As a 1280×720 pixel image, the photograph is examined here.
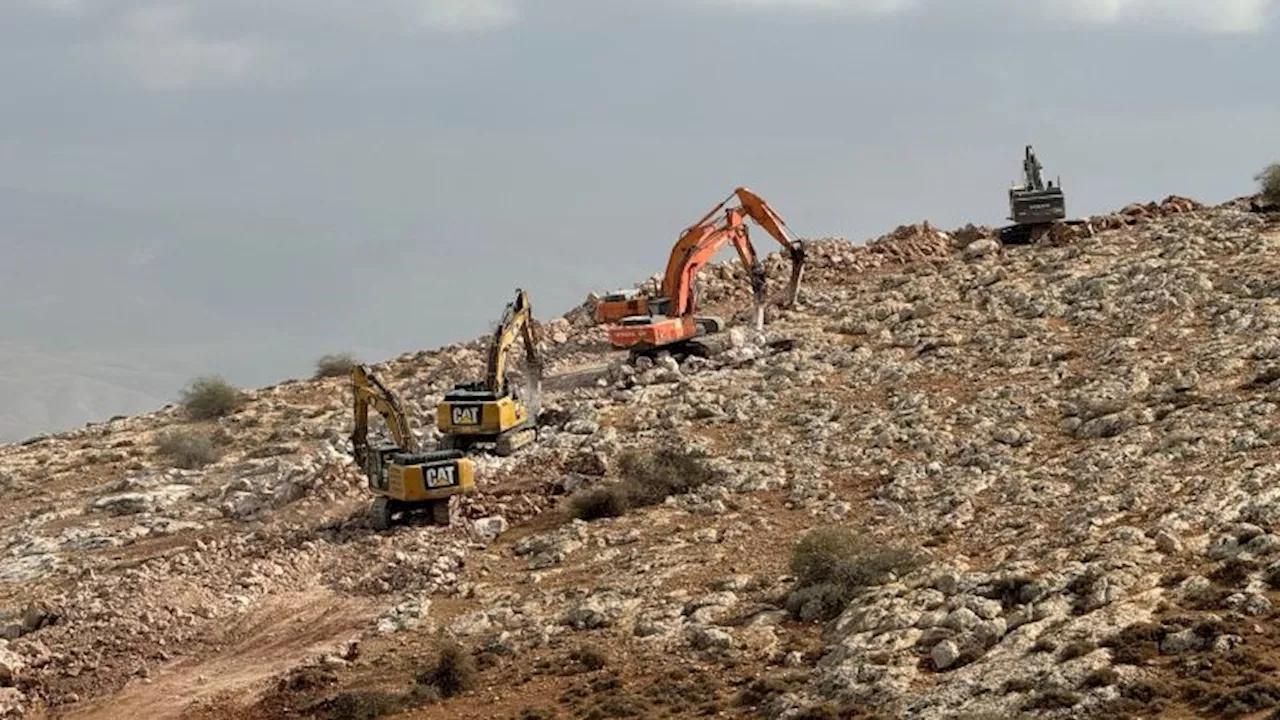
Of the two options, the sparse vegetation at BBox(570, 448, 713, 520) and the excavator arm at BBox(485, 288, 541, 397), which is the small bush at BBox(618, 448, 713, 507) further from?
the excavator arm at BBox(485, 288, 541, 397)

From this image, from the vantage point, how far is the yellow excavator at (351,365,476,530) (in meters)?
23.1

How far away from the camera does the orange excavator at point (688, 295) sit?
109ft

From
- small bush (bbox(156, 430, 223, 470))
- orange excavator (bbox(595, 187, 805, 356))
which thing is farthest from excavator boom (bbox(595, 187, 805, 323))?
small bush (bbox(156, 430, 223, 470))

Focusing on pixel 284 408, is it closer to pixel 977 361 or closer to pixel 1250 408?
pixel 977 361

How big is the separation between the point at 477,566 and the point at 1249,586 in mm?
10872

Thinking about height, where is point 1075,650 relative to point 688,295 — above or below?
below

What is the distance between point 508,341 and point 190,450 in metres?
8.71

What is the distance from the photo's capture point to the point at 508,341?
28375 millimetres

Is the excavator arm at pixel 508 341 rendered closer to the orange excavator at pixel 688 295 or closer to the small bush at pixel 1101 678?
the orange excavator at pixel 688 295

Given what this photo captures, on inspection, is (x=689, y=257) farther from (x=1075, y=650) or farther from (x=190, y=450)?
(x=1075, y=650)

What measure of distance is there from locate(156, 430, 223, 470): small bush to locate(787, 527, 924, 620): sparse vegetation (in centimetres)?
1757

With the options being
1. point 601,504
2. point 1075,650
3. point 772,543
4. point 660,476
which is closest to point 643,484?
point 660,476

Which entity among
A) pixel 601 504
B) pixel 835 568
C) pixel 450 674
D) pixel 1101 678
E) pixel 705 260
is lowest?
pixel 1101 678

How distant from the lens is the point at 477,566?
21688 mm
